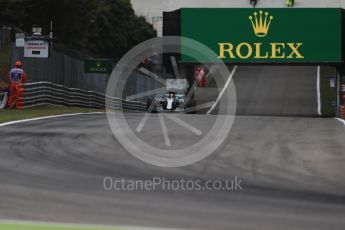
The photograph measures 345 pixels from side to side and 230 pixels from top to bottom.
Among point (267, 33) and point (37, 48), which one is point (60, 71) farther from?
point (267, 33)

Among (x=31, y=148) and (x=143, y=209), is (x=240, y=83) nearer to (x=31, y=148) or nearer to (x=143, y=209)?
(x=31, y=148)

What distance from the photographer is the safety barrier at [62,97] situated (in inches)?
914

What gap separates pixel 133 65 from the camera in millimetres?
39562

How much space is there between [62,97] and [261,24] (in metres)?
10.7

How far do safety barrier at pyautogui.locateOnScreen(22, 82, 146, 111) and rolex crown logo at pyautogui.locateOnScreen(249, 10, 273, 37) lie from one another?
7535 millimetres

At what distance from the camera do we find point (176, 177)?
25.0ft

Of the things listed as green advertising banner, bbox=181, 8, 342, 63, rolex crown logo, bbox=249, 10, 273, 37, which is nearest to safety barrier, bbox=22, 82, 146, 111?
green advertising banner, bbox=181, 8, 342, 63

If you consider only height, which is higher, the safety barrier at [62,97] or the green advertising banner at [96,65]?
the green advertising banner at [96,65]

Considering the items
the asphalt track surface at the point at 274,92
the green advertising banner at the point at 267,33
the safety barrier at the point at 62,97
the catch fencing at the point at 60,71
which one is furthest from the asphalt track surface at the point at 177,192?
the asphalt track surface at the point at 274,92

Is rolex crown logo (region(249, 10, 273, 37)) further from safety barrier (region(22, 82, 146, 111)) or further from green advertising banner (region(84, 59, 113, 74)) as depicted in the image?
green advertising banner (region(84, 59, 113, 74))

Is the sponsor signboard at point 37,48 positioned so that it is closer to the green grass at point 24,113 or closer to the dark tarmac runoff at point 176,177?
the green grass at point 24,113

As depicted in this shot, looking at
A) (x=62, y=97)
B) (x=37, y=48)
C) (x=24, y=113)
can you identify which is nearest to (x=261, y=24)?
(x=62, y=97)

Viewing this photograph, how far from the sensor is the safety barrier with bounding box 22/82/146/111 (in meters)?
23.2

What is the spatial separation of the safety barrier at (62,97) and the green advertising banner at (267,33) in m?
4.54
